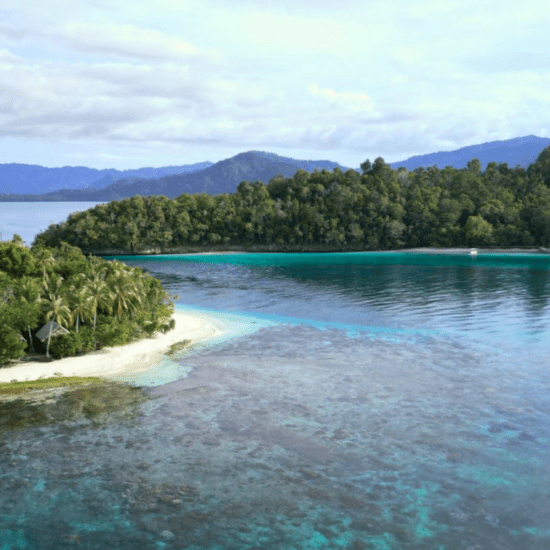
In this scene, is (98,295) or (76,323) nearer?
(76,323)

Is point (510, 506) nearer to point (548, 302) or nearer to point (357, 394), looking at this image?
point (357, 394)

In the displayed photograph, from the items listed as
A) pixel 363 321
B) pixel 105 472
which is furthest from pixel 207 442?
pixel 363 321

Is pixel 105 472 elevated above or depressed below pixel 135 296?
below

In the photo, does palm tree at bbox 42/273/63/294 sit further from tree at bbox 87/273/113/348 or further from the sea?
the sea

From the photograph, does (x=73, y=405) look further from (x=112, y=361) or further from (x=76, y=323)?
(x=76, y=323)

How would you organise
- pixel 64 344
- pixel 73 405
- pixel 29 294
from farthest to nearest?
pixel 29 294 < pixel 64 344 < pixel 73 405

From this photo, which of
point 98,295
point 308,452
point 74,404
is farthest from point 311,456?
point 98,295

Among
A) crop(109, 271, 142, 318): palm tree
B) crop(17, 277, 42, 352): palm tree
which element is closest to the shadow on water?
crop(17, 277, 42, 352): palm tree
